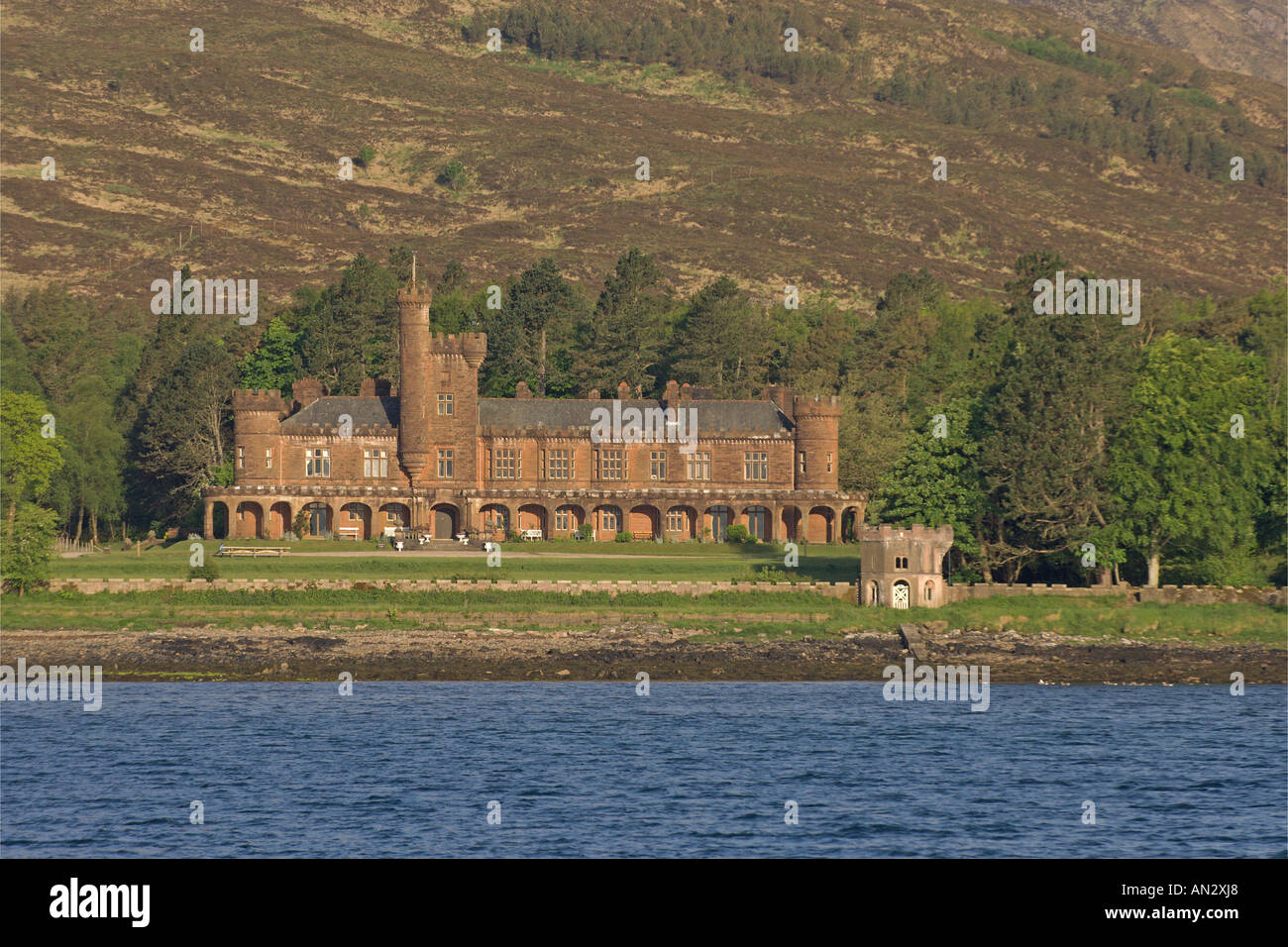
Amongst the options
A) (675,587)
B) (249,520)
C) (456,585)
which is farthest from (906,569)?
(249,520)

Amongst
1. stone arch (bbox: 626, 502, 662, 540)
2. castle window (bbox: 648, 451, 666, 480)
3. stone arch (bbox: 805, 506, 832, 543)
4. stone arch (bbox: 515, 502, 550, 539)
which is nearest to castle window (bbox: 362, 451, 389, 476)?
stone arch (bbox: 515, 502, 550, 539)

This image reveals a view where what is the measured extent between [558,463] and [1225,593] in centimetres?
3811

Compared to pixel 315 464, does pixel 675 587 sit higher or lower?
lower

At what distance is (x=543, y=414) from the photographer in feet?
315

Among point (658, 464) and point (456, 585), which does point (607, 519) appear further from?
point (456, 585)

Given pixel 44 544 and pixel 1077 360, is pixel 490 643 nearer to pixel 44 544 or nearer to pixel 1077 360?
pixel 44 544

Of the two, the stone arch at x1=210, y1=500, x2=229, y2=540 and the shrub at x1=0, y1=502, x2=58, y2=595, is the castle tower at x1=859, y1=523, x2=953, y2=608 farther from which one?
the stone arch at x1=210, y1=500, x2=229, y2=540

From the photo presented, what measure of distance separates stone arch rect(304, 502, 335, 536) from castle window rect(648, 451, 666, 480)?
17.4m

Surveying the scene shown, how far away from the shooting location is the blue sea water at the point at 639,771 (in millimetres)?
39250

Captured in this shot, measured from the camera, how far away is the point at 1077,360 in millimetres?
71500

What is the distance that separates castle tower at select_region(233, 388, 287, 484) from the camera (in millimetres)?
92312

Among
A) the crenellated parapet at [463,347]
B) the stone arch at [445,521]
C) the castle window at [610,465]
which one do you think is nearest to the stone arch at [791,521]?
the castle window at [610,465]

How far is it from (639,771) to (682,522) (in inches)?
1879

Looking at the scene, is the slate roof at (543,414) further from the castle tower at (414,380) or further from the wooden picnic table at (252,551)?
the wooden picnic table at (252,551)
